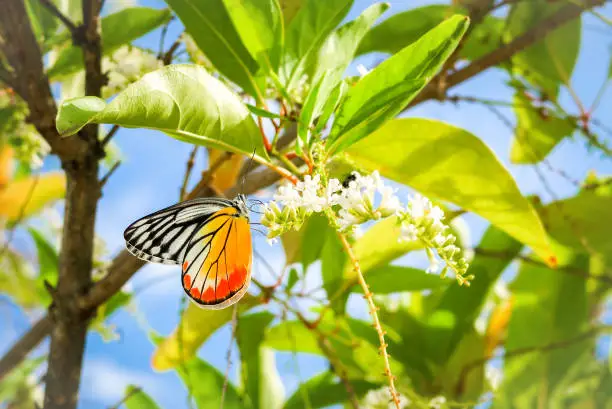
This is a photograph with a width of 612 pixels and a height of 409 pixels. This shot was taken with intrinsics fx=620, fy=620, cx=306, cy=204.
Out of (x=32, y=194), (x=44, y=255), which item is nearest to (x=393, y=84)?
(x=44, y=255)

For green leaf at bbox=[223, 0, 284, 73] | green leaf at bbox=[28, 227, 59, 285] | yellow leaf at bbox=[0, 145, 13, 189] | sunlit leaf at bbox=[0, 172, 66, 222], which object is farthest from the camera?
yellow leaf at bbox=[0, 145, 13, 189]

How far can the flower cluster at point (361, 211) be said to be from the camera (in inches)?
17.4

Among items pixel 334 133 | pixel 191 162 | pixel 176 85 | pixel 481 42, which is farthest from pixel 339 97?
pixel 481 42

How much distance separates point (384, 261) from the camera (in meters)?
0.78

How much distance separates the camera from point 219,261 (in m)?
0.51

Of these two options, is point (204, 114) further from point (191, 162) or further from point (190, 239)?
point (191, 162)

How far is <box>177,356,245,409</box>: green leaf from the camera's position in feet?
3.07

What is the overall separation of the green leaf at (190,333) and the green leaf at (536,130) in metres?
0.57

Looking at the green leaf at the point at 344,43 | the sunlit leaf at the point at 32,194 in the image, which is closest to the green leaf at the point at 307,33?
the green leaf at the point at 344,43

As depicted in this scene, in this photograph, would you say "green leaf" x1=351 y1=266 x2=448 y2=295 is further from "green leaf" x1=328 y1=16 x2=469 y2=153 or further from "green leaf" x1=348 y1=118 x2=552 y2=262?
"green leaf" x1=328 y1=16 x2=469 y2=153

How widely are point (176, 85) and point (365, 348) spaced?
22.6 inches

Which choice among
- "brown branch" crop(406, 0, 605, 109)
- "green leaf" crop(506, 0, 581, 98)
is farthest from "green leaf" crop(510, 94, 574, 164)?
"brown branch" crop(406, 0, 605, 109)

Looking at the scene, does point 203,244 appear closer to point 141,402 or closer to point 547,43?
point 141,402

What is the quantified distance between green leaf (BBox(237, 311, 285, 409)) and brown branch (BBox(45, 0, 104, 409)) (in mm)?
227
